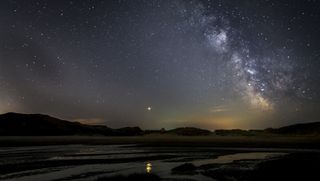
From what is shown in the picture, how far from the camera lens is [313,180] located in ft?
68.0

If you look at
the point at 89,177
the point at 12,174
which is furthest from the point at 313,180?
the point at 12,174

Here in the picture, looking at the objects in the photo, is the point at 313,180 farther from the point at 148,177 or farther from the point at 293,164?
the point at 148,177

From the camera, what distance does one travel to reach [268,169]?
2558 centimetres

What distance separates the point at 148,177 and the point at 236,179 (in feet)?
21.8

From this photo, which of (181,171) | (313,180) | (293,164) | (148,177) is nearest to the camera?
(313,180)

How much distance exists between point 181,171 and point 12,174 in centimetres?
1492

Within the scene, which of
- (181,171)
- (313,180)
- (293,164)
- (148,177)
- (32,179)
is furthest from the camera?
(181,171)

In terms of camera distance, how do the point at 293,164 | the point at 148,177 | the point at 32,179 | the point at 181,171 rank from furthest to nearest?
the point at 181,171
the point at 293,164
the point at 32,179
the point at 148,177

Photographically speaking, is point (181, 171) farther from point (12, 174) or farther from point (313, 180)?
point (12, 174)

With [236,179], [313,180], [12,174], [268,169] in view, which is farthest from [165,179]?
[12,174]

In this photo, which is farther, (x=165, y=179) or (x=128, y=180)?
(x=165, y=179)

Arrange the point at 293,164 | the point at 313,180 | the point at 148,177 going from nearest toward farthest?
the point at 313,180 → the point at 148,177 → the point at 293,164

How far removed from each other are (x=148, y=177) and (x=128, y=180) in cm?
186

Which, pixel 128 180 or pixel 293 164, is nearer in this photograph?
pixel 128 180
